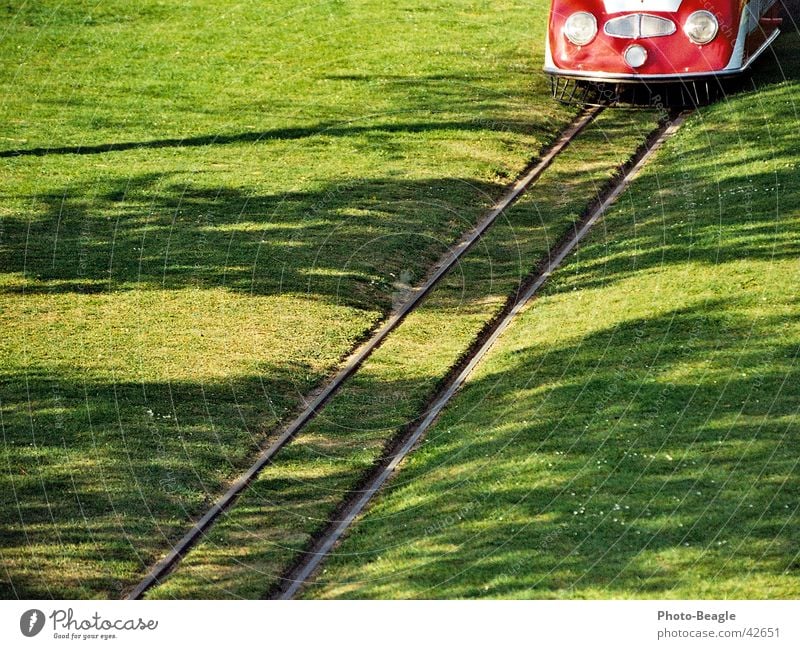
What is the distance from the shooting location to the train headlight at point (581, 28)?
59.4 feet

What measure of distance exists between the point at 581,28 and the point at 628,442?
367 inches

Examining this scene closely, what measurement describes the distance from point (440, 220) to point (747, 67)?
235 inches

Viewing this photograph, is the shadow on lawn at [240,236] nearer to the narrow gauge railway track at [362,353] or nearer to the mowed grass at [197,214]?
the mowed grass at [197,214]

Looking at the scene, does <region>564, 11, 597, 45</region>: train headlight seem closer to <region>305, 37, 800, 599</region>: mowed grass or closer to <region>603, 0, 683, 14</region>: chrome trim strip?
<region>603, 0, 683, 14</region>: chrome trim strip

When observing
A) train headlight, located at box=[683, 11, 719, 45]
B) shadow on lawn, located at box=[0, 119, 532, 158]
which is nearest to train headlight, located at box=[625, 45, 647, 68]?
train headlight, located at box=[683, 11, 719, 45]

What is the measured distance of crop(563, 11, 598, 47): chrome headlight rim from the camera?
1808cm

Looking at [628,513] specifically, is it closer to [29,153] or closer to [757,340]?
[757,340]

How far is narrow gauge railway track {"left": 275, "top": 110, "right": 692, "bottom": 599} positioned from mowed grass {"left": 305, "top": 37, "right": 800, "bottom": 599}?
144mm

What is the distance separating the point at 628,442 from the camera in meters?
10.5

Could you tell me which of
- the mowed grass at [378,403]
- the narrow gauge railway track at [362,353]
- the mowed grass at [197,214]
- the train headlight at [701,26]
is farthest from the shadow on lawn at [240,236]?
the train headlight at [701,26]

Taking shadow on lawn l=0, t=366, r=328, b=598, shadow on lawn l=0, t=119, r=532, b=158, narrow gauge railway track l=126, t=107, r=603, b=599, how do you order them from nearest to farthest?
shadow on lawn l=0, t=366, r=328, b=598 → narrow gauge railway track l=126, t=107, r=603, b=599 → shadow on lawn l=0, t=119, r=532, b=158

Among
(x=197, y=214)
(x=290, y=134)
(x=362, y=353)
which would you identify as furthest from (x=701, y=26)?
(x=362, y=353)

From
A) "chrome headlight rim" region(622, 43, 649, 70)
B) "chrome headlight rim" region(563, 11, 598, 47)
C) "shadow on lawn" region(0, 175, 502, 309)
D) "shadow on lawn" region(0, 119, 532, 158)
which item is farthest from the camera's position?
"shadow on lawn" region(0, 119, 532, 158)

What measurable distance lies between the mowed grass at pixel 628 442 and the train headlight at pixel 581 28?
12.7ft
